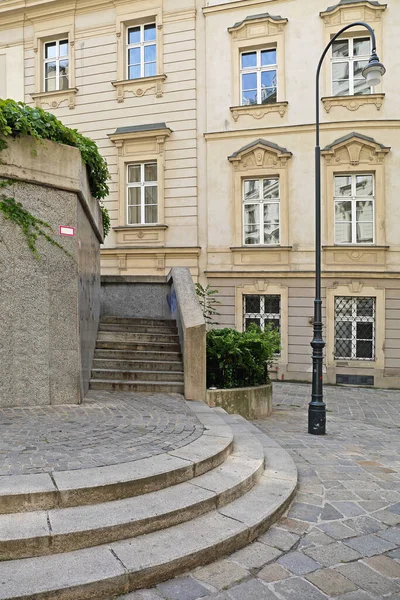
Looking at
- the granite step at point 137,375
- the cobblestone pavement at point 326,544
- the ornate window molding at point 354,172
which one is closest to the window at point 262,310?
the ornate window molding at point 354,172

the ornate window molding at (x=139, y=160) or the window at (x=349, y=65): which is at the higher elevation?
the window at (x=349, y=65)

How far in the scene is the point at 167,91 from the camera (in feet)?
50.8

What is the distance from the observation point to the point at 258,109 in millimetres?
14734

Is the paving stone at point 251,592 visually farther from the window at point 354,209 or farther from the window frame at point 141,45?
the window frame at point 141,45

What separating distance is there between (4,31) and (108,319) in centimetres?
1422

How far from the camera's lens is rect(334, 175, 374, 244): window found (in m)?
14.2

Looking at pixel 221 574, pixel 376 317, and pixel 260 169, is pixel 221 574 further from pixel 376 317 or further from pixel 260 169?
pixel 260 169

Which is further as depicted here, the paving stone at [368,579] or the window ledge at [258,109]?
the window ledge at [258,109]

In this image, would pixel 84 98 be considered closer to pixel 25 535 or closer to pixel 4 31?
pixel 4 31

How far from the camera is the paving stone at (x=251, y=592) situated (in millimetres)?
2795

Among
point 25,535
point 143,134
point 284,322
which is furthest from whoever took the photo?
point 143,134

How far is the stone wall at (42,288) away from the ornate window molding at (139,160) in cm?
863

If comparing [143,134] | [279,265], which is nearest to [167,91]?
[143,134]

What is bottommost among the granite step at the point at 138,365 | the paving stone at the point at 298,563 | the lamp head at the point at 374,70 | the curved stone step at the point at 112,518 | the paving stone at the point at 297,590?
the paving stone at the point at 298,563
